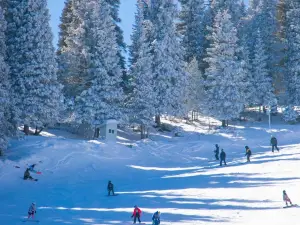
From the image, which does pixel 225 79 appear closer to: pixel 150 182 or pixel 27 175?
pixel 150 182

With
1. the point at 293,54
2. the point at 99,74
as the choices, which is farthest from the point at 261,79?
the point at 99,74

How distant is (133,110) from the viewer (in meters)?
40.3

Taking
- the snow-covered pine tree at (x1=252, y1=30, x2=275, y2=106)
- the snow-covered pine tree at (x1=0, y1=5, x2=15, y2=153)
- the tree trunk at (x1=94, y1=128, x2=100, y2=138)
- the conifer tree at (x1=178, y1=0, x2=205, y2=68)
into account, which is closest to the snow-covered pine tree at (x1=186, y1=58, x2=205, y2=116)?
the snow-covered pine tree at (x1=252, y1=30, x2=275, y2=106)

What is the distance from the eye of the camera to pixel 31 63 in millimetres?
32625

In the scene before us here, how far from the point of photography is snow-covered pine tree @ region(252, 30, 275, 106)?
4900 cm

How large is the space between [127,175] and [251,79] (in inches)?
1121

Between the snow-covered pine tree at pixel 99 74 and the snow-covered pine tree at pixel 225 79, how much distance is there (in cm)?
1192

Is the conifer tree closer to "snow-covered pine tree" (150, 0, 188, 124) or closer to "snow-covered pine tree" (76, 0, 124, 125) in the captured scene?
"snow-covered pine tree" (150, 0, 188, 124)

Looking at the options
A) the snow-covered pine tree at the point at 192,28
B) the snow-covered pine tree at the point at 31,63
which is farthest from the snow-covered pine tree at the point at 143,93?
the snow-covered pine tree at the point at 192,28

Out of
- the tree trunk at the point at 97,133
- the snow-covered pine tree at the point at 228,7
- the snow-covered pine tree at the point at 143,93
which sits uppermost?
the snow-covered pine tree at the point at 228,7

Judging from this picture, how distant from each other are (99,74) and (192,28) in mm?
23448

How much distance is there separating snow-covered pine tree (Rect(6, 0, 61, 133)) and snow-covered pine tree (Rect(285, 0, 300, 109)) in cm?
2881

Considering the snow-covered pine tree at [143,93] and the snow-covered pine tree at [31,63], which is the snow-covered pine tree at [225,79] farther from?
the snow-covered pine tree at [31,63]

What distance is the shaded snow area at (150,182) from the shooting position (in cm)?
1555
